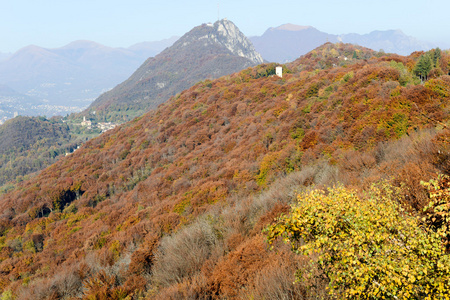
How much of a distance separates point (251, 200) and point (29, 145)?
521 feet

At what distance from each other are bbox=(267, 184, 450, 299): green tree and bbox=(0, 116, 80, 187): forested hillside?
396ft

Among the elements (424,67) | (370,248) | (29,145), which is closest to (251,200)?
(370,248)

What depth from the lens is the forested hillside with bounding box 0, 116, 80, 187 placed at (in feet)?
329

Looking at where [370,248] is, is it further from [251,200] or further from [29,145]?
[29,145]

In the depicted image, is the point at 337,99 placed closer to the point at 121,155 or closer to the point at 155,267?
the point at 155,267

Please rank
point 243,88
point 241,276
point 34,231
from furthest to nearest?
point 243,88 → point 34,231 → point 241,276

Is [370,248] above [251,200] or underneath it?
above

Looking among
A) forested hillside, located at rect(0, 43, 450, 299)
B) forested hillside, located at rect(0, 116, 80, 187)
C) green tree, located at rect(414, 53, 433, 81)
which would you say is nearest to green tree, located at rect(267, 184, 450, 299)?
forested hillside, located at rect(0, 43, 450, 299)

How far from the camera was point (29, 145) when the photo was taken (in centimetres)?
12731

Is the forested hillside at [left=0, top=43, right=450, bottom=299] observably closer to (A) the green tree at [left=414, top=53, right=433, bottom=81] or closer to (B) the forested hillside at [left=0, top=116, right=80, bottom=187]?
(A) the green tree at [left=414, top=53, right=433, bottom=81]

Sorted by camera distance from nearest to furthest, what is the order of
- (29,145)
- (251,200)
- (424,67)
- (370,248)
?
(370,248), (251,200), (424,67), (29,145)

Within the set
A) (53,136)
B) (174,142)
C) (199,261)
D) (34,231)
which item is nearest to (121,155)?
(174,142)

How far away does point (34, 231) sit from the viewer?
2548cm

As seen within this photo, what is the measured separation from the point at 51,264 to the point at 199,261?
15.1m
